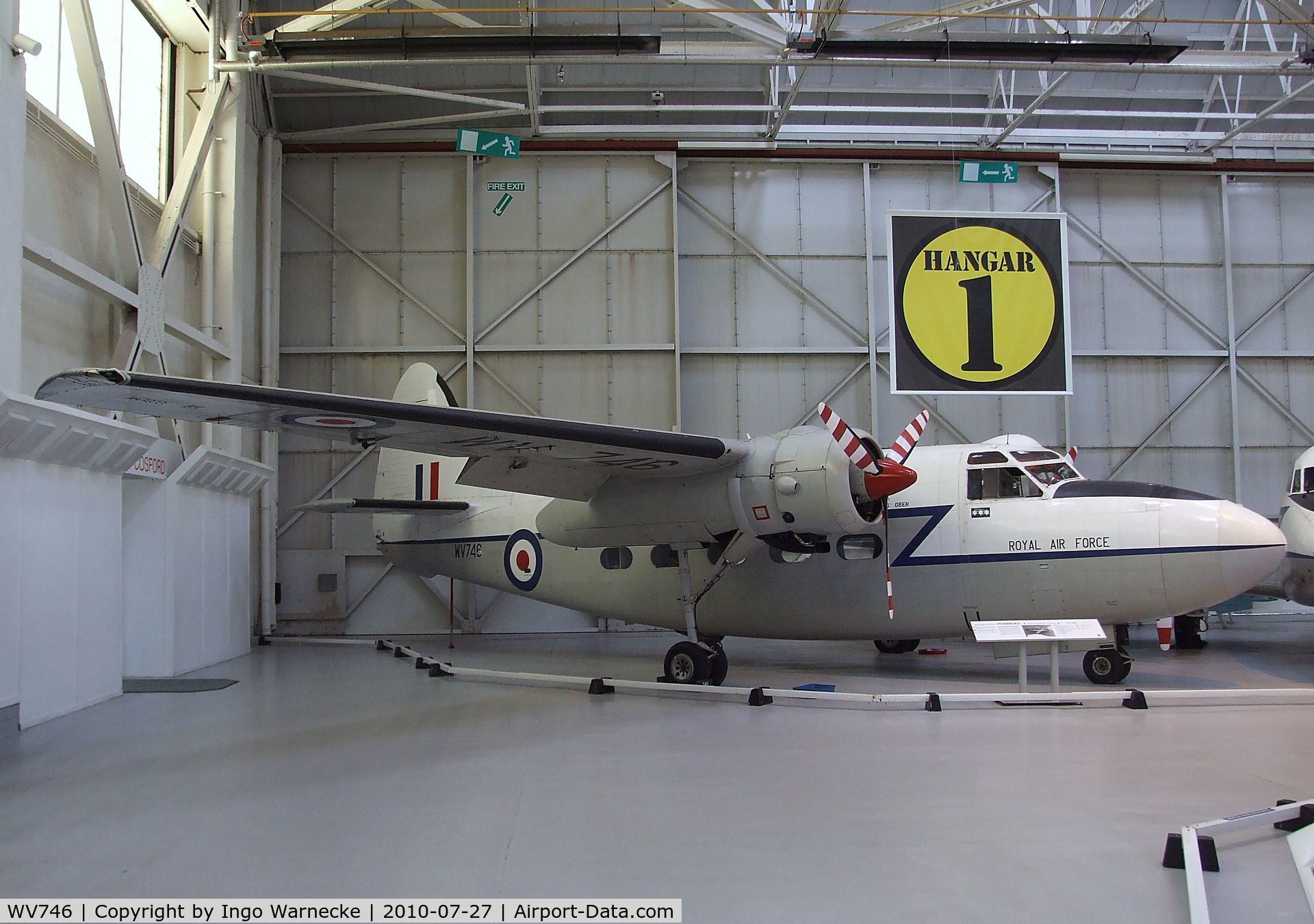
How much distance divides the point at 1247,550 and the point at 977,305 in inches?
297

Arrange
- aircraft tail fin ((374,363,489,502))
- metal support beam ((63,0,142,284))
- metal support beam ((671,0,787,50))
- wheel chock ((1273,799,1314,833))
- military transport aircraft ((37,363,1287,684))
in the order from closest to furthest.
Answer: wheel chock ((1273,799,1314,833)) → military transport aircraft ((37,363,1287,684)) → metal support beam ((63,0,142,284)) → metal support beam ((671,0,787,50)) → aircraft tail fin ((374,363,489,502))

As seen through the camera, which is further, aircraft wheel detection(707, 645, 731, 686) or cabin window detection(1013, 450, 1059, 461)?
cabin window detection(1013, 450, 1059, 461)

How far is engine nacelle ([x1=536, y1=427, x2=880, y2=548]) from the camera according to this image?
10.2 m

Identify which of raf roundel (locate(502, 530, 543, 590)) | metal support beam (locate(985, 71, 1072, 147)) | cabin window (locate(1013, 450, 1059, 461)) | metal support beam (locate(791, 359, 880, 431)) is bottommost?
raf roundel (locate(502, 530, 543, 590))

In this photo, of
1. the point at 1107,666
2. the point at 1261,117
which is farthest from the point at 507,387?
the point at 1261,117

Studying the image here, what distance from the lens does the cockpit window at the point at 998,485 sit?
11664 millimetres

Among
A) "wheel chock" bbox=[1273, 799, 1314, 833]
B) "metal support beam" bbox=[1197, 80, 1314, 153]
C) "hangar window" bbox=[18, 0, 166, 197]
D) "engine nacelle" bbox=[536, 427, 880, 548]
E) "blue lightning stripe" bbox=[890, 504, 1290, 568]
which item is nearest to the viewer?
"wheel chock" bbox=[1273, 799, 1314, 833]

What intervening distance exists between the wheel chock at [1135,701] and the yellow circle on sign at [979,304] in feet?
26.2

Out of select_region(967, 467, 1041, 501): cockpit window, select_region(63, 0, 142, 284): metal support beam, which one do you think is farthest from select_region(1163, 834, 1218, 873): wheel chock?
select_region(63, 0, 142, 284): metal support beam

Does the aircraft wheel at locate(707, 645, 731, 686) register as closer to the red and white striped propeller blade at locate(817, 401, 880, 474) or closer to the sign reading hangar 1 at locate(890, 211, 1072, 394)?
the red and white striped propeller blade at locate(817, 401, 880, 474)

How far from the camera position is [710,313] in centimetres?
2044

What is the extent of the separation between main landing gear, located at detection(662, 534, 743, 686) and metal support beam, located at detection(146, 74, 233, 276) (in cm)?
960

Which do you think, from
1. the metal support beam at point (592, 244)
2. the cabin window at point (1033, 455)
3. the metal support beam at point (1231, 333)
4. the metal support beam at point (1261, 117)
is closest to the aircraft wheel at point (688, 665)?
the cabin window at point (1033, 455)

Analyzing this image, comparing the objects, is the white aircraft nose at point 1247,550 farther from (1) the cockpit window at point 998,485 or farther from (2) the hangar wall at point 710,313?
(2) the hangar wall at point 710,313
